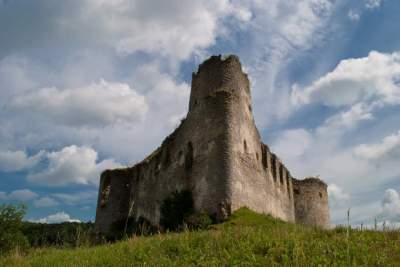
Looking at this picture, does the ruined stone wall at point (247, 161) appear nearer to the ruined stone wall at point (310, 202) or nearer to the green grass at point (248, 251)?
the ruined stone wall at point (310, 202)

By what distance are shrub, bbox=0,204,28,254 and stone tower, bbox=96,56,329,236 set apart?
5696 mm

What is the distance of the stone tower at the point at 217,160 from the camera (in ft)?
66.0

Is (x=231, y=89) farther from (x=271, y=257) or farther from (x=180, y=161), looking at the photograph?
(x=271, y=257)

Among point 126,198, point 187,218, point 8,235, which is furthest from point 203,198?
point 126,198

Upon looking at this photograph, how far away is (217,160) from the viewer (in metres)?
20.3

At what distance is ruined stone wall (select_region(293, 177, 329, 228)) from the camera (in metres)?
36.5

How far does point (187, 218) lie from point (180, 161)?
5.19 metres

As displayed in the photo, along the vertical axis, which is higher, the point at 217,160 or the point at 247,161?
the point at 247,161

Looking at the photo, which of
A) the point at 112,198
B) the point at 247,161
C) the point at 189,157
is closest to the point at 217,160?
the point at 247,161

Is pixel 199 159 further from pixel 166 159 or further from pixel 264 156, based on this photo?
pixel 264 156

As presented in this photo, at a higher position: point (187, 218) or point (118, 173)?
point (118, 173)

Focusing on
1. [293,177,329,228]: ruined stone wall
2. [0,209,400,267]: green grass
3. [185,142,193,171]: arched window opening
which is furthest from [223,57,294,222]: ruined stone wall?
[0,209,400,267]: green grass

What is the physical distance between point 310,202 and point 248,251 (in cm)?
2974

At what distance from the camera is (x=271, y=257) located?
8.62 m
